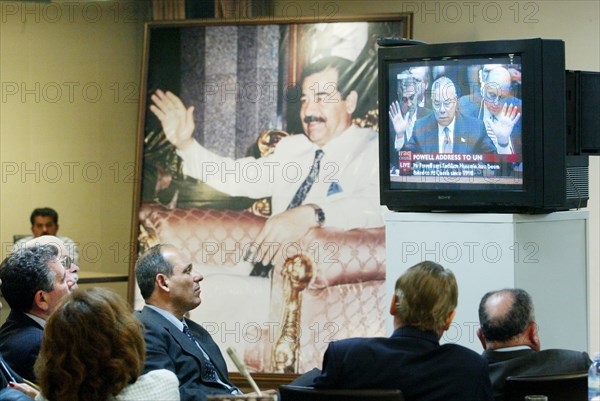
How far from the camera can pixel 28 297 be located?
3.40 m

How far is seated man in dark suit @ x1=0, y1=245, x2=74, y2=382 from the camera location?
326cm

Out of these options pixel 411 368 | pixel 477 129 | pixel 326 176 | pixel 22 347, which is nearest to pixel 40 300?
pixel 22 347

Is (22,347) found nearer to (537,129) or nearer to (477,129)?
(477,129)

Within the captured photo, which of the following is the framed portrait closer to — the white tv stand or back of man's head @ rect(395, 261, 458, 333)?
the white tv stand

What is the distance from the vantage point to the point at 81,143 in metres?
6.81

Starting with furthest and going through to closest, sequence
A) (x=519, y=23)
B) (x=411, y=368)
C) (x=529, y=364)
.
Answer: (x=519, y=23) < (x=529, y=364) < (x=411, y=368)

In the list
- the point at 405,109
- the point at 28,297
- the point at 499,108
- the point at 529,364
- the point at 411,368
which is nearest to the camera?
the point at 411,368

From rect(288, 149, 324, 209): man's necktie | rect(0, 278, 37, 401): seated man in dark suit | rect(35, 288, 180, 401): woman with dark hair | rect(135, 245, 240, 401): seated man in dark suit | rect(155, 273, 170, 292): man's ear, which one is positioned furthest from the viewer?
rect(288, 149, 324, 209): man's necktie

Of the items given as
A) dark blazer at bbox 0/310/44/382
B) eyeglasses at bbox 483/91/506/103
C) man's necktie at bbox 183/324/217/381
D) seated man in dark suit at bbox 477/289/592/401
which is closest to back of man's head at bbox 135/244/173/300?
man's necktie at bbox 183/324/217/381

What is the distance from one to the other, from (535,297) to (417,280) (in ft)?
4.42

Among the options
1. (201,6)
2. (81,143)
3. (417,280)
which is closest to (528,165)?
(417,280)

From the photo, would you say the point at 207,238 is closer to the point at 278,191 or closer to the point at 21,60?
the point at 278,191

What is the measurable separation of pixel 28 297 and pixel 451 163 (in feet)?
5.98

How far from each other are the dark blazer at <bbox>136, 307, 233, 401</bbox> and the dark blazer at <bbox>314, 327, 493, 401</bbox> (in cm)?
72
